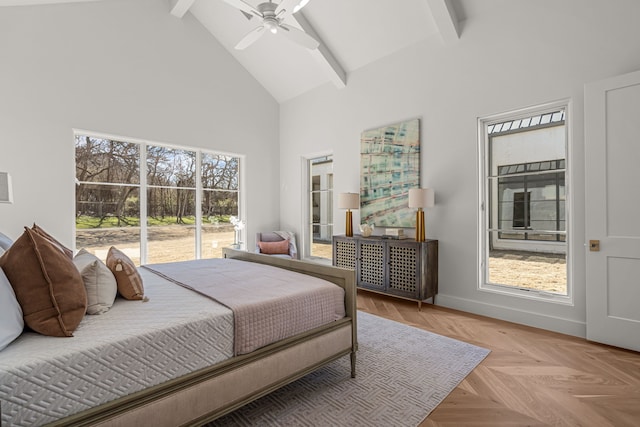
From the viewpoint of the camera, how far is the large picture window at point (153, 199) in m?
4.06

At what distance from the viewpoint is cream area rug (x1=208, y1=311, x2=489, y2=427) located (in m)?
1.75

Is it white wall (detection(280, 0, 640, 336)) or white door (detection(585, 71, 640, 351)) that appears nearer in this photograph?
white door (detection(585, 71, 640, 351))

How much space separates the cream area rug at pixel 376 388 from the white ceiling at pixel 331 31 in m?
3.25

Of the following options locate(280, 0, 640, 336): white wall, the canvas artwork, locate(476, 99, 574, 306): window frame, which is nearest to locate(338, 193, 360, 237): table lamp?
the canvas artwork

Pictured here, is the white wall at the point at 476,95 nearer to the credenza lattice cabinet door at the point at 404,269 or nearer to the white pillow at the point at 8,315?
the credenza lattice cabinet door at the point at 404,269

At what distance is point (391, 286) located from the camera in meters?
3.77

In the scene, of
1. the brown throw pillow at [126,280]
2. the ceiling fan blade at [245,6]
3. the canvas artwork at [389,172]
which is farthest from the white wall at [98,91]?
the brown throw pillow at [126,280]

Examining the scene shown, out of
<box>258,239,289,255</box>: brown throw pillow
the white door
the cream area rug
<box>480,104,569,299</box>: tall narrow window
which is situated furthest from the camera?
<box>258,239,289,255</box>: brown throw pillow

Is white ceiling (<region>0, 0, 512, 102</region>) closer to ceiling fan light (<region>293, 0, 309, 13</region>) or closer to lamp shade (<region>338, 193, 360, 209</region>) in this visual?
ceiling fan light (<region>293, 0, 309, 13</region>)

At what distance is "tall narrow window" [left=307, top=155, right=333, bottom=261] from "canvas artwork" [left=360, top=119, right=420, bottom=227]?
88 cm

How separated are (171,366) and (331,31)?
4403 millimetres

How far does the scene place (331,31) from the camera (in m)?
4.29

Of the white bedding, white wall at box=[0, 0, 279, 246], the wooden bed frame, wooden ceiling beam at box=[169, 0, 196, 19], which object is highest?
wooden ceiling beam at box=[169, 0, 196, 19]

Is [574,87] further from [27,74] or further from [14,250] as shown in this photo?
[27,74]
